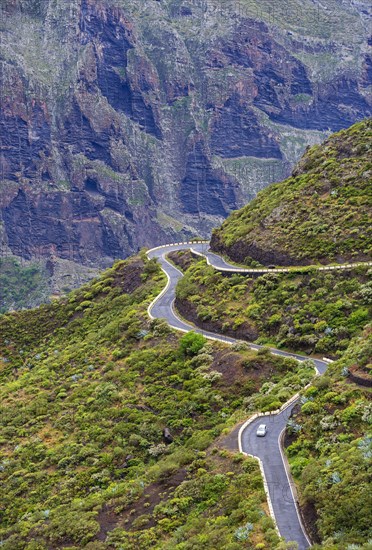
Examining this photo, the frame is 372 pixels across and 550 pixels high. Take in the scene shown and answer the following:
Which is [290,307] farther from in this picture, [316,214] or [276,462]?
[276,462]

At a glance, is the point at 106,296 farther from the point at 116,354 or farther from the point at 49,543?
the point at 49,543

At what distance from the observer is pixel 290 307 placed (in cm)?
6275

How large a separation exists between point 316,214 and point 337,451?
3806 cm

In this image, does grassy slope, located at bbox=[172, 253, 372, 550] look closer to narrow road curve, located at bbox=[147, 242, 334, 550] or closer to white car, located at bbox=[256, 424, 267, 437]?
narrow road curve, located at bbox=[147, 242, 334, 550]

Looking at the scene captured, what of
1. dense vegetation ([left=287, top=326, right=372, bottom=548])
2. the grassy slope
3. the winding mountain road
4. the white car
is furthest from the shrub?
the white car

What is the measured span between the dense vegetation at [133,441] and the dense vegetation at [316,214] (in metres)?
11.2

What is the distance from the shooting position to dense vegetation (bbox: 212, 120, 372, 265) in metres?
68.9

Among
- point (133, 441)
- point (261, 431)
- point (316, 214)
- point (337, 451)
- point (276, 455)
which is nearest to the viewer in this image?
point (337, 451)

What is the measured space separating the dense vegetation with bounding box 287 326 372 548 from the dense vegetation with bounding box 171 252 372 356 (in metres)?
8.22

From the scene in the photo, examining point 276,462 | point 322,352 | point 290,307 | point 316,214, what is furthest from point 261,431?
point 316,214

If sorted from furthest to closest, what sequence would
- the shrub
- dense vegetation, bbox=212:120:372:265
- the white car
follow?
dense vegetation, bbox=212:120:372:265 → the shrub → the white car

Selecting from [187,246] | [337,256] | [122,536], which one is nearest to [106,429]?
[122,536]

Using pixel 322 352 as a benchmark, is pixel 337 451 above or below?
above

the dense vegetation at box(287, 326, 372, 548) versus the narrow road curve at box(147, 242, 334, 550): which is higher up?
the dense vegetation at box(287, 326, 372, 548)
